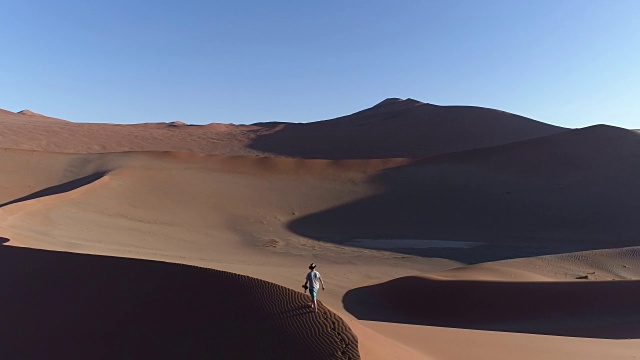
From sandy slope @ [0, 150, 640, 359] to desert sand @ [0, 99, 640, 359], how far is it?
0.10 m

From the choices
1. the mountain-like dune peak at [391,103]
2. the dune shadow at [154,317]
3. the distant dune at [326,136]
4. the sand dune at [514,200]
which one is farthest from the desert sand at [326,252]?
the mountain-like dune peak at [391,103]

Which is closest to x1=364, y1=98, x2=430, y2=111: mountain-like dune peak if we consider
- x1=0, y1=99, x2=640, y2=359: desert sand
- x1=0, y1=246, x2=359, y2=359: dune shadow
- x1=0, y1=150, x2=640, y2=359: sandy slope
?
x1=0, y1=99, x2=640, y2=359: desert sand

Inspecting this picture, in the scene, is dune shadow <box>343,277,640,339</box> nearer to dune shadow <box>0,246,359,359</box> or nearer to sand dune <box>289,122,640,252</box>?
dune shadow <box>0,246,359,359</box>

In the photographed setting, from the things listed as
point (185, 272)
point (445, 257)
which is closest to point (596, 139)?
point (445, 257)

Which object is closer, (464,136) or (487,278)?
(487,278)

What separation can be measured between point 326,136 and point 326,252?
38787 mm

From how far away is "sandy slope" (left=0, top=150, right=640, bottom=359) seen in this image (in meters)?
8.82

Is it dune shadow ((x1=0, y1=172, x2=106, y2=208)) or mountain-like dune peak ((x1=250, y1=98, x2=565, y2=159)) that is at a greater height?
mountain-like dune peak ((x1=250, y1=98, x2=565, y2=159))

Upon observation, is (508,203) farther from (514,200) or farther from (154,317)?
(154,317)

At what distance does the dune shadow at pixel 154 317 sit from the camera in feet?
19.9

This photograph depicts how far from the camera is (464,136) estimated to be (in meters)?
56.3

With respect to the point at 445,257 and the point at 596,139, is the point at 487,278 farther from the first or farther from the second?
the point at 596,139

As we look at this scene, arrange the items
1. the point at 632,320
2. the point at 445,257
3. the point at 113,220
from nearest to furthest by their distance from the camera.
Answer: the point at 632,320, the point at 445,257, the point at 113,220

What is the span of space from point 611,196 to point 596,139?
9.92 m
